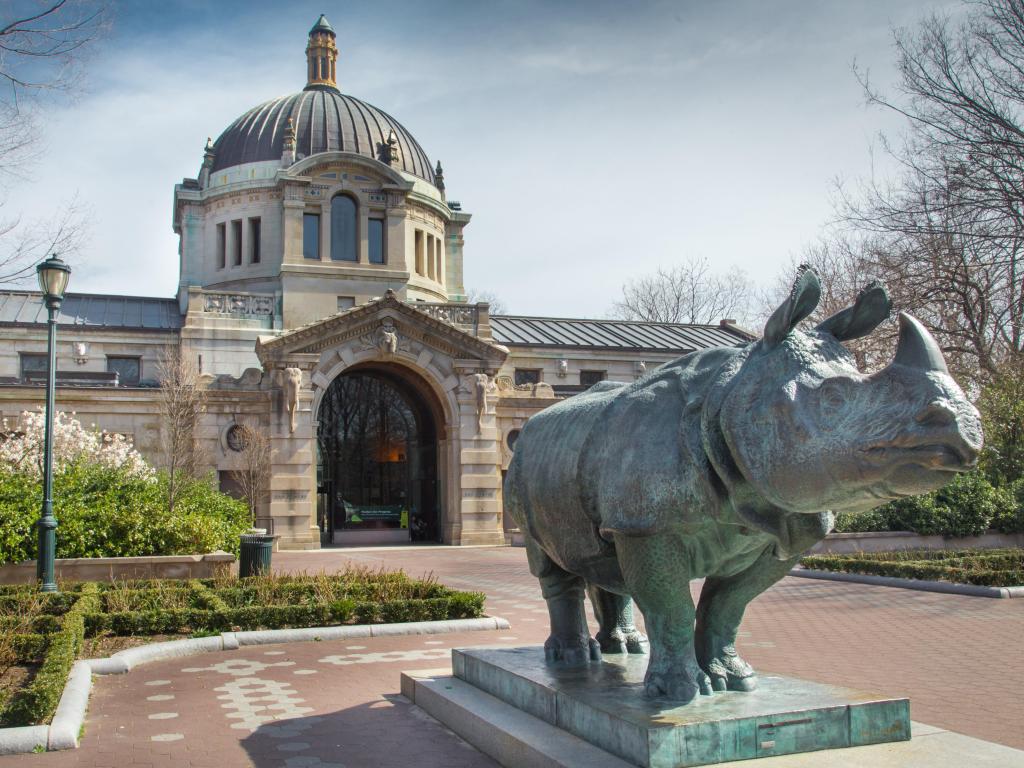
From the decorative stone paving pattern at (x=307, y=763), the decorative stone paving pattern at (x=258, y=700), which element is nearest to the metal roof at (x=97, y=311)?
the decorative stone paving pattern at (x=258, y=700)

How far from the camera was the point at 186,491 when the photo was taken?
24219 mm

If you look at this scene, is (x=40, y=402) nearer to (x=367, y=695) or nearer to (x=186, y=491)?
(x=186, y=491)

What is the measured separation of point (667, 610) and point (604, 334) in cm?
4145

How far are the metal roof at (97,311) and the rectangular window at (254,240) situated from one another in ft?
13.9

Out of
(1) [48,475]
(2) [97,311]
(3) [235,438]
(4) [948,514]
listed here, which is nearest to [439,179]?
(2) [97,311]

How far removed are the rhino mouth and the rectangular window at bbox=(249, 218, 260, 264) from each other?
4197 cm

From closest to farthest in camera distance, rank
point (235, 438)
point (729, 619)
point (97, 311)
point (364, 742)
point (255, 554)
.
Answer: point (729, 619) → point (364, 742) → point (255, 554) → point (235, 438) → point (97, 311)

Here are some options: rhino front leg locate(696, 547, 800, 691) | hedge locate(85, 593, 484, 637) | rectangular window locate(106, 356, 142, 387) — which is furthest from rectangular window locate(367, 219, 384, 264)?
rhino front leg locate(696, 547, 800, 691)

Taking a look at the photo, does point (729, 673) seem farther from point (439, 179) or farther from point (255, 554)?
point (439, 179)

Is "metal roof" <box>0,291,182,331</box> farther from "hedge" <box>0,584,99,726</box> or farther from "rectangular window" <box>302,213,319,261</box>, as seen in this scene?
"hedge" <box>0,584,99,726</box>

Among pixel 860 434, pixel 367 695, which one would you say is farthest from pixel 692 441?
pixel 367 695

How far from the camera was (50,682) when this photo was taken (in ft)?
25.5

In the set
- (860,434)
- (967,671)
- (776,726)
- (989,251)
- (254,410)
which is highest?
(989,251)

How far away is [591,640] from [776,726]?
1.89 metres
